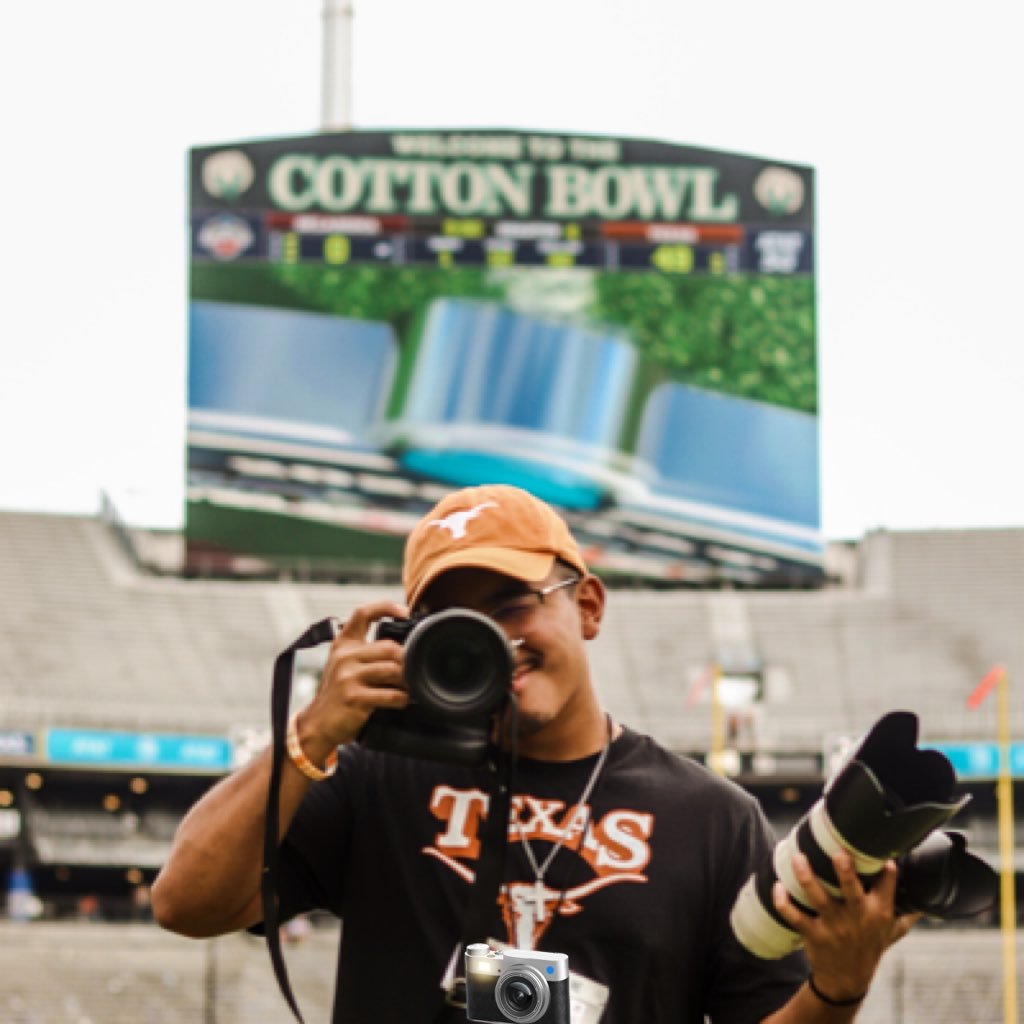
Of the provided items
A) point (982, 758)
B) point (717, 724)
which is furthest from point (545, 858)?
point (982, 758)

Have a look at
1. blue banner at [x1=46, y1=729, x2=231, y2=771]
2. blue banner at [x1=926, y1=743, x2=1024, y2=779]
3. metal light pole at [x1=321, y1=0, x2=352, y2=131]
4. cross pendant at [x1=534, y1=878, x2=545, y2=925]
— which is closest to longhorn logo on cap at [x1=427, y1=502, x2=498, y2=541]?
cross pendant at [x1=534, y1=878, x2=545, y2=925]

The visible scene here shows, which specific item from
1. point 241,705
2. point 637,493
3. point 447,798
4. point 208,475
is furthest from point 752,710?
point 447,798

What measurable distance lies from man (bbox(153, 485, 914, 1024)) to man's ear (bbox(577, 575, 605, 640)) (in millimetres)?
10

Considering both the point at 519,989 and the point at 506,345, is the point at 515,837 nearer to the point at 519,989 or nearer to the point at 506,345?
the point at 519,989

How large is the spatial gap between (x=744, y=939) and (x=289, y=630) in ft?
80.4

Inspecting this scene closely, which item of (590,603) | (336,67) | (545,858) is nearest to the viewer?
(545,858)

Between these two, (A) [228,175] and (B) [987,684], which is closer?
(A) [228,175]

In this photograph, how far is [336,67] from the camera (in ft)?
91.5

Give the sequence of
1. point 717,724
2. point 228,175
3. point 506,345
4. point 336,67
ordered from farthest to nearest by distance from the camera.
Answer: point 336,67 → point 717,724 → point 228,175 → point 506,345

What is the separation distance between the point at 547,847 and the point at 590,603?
1.08ft

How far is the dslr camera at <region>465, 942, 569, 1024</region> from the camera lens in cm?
161

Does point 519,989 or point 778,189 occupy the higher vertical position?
point 778,189

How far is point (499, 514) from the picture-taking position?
222 centimetres

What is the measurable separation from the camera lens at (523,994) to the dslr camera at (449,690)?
0.45 m
